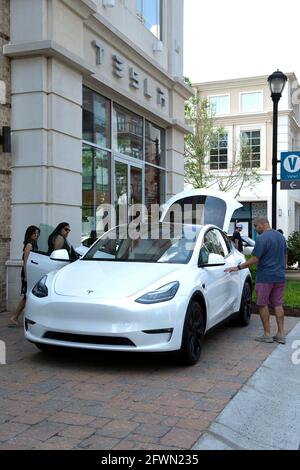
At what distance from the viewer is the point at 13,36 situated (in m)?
8.99

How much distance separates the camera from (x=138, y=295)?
5344 millimetres

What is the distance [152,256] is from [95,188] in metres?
5.38

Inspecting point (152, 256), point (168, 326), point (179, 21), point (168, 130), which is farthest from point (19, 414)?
point (179, 21)

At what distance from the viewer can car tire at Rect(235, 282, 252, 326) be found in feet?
26.2

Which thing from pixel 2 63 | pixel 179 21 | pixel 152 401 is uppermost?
pixel 179 21

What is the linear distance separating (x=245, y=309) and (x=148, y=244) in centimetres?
226

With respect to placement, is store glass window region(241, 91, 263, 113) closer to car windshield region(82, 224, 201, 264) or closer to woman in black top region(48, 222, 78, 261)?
woman in black top region(48, 222, 78, 261)

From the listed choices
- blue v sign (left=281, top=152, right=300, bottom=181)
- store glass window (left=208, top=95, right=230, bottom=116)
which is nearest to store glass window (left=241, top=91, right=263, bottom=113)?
store glass window (left=208, top=95, right=230, bottom=116)

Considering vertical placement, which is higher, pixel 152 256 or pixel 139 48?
pixel 139 48

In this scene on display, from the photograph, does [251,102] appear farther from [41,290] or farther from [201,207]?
[41,290]

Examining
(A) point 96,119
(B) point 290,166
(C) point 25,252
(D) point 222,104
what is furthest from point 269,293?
(D) point 222,104

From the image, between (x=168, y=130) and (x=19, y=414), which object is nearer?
(x=19, y=414)

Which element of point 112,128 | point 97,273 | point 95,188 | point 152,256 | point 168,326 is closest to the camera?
point 168,326

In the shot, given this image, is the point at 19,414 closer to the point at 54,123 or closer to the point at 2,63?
the point at 54,123
